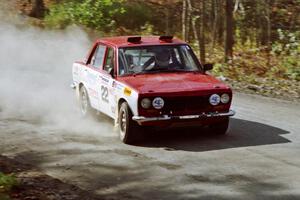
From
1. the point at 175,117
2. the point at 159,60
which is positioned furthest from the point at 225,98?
the point at 159,60

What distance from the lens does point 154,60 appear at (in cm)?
1046

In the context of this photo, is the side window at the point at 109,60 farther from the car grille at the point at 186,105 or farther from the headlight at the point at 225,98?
the headlight at the point at 225,98

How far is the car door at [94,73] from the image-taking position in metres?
11.3

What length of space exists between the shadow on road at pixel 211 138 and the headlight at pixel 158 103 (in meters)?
0.68

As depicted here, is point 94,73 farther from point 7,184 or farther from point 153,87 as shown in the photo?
point 7,184

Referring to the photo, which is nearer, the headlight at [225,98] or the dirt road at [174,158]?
the dirt road at [174,158]

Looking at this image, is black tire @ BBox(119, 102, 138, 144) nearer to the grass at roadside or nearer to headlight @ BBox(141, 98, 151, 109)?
headlight @ BBox(141, 98, 151, 109)

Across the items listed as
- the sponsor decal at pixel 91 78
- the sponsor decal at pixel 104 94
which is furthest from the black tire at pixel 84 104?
the sponsor decal at pixel 104 94

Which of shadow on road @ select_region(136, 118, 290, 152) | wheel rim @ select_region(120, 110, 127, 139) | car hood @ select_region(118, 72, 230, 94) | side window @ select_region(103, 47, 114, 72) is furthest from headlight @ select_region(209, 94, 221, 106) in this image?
side window @ select_region(103, 47, 114, 72)

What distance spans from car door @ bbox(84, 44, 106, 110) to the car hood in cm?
121

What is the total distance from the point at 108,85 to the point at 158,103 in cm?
149

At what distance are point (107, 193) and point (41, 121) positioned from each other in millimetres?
5473

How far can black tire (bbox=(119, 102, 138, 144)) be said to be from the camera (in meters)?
9.57

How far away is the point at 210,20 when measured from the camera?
29312mm
